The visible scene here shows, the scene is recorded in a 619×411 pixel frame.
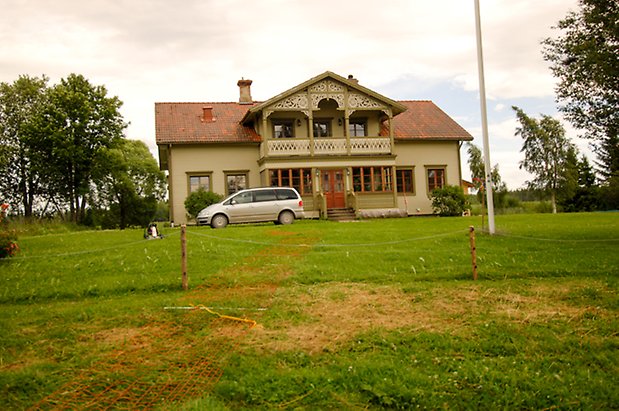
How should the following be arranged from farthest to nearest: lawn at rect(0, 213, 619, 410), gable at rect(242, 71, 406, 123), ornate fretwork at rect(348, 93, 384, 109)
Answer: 1. ornate fretwork at rect(348, 93, 384, 109)
2. gable at rect(242, 71, 406, 123)
3. lawn at rect(0, 213, 619, 410)

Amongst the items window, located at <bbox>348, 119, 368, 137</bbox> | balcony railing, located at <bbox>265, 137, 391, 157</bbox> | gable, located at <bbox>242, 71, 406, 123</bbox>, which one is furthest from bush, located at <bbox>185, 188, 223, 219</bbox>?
window, located at <bbox>348, 119, 368, 137</bbox>

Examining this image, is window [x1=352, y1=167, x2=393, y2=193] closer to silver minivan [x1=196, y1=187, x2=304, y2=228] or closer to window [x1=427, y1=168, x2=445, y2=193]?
window [x1=427, y1=168, x2=445, y2=193]

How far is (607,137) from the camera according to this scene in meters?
12.9

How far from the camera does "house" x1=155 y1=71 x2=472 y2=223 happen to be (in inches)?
1072

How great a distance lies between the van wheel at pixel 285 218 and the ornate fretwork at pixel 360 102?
9.08 metres

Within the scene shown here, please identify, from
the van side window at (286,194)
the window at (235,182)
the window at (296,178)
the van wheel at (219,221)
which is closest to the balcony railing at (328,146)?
the window at (296,178)

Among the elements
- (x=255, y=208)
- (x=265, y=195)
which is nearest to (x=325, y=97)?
(x=265, y=195)

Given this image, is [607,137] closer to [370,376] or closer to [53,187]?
[370,376]

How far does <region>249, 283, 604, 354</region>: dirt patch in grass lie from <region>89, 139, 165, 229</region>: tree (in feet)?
113

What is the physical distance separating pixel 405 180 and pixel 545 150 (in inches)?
841

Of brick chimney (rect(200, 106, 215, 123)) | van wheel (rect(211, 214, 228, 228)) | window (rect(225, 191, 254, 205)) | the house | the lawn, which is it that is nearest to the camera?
the lawn

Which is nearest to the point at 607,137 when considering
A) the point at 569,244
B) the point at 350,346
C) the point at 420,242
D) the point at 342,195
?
the point at 569,244

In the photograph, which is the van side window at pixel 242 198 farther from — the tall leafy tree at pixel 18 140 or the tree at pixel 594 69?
the tall leafy tree at pixel 18 140

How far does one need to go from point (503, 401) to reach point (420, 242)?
9.27 meters
